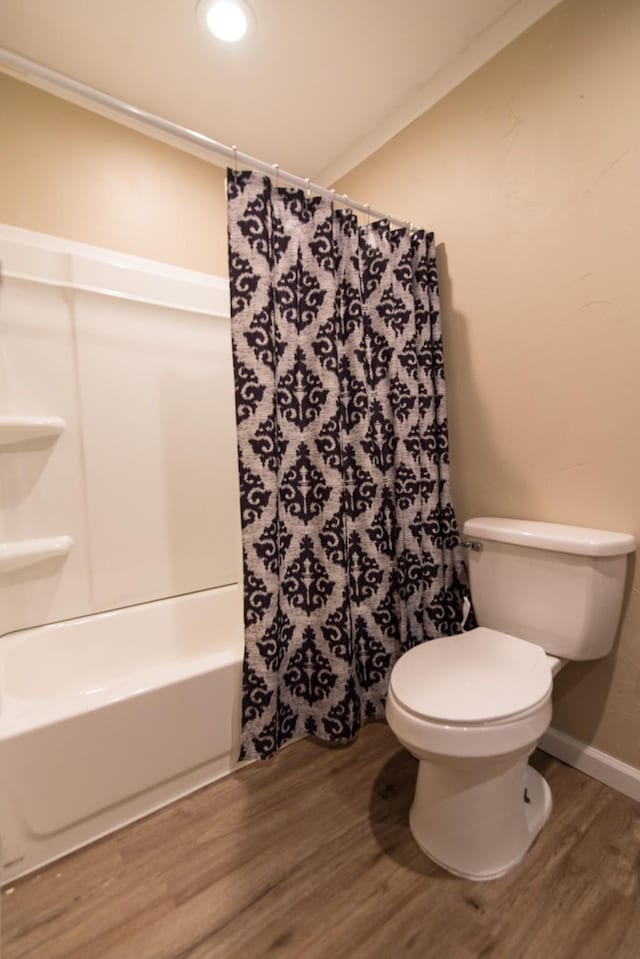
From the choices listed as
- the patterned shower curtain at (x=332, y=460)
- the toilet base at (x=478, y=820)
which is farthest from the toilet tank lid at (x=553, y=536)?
the toilet base at (x=478, y=820)

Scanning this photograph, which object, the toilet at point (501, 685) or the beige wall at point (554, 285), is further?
the beige wall at point (554, 285)

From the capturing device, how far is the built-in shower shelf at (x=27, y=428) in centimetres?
155

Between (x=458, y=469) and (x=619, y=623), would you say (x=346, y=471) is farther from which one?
(x=619, y=623)

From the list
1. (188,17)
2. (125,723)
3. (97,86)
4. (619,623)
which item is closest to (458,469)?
(619,623)

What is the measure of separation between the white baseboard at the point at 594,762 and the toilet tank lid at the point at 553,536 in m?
0.69

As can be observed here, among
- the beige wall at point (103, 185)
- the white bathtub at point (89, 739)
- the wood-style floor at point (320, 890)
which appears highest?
the beige wall at point (103, 185)

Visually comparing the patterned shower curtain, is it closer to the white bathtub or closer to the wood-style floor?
the white bathtub

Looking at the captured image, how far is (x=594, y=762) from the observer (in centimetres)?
139

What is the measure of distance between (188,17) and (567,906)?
2728 mm

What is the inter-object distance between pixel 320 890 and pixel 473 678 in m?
0.63

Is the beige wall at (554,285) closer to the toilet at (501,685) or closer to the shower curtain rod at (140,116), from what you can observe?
the toilet at (501,685)

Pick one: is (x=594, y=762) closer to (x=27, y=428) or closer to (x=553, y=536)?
(x=553, y=536)

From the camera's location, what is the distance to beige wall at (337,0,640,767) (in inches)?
50.1

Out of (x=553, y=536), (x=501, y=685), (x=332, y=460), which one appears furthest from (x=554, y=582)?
(x=332, y=460)
